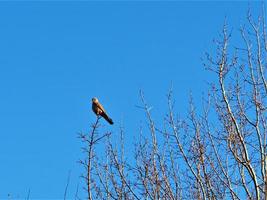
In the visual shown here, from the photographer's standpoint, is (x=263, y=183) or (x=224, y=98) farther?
(x=224, y=98)

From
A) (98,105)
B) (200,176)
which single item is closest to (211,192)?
(200,176)

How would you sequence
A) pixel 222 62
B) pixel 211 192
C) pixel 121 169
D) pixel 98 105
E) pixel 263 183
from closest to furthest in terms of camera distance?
1. pixel 263 183
2. pixel 211 192
3. pixel 222 62
4. pixel 121 169
5. pixel 98 105

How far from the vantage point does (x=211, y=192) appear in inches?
229

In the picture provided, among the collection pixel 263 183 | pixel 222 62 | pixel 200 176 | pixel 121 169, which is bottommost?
pixel 263 183

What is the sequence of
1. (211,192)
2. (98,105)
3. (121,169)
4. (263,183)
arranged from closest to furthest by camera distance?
(263,183) → (211,192) → (121,169) → (98,105)

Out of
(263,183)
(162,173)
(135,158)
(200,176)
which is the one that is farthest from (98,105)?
(263,183)

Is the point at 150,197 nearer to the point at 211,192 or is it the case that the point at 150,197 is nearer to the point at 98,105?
the point at 211,192

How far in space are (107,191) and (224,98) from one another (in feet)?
6.37

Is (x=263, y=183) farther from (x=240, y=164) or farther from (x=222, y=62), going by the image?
(x=222, y=62)

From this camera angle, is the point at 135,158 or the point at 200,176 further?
the point at 135,158

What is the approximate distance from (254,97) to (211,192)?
1300mm

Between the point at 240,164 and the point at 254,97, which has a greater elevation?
the point at 254,97

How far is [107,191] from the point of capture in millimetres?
6559

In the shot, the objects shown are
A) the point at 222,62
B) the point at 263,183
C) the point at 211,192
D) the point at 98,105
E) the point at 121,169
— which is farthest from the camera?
the point at 98,105
